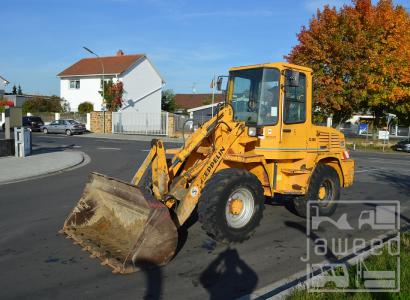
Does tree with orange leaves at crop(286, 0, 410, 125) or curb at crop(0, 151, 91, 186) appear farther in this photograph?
tree with orange leaves at crop(286, 0, 410, 125)

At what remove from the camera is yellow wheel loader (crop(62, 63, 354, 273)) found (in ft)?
18.9

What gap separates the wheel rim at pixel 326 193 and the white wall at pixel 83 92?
46.0 metres

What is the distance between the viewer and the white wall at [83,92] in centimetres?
5231

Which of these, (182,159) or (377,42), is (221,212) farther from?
(377,42)

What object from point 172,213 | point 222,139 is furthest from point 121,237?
point 222,139

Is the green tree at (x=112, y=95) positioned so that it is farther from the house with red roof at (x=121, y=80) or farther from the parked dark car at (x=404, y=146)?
the parked dark car at (x=404, y=146)

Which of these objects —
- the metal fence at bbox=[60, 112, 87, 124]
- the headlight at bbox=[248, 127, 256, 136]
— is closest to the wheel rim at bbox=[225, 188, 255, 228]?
the headlight at bbox=[248, 127, 256, 136]

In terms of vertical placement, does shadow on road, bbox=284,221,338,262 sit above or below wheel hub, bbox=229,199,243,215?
below

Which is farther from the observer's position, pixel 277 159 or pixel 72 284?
pixel 277 159

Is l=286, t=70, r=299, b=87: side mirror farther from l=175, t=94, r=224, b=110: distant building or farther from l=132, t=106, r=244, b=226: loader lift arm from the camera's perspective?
l=175, t=94, r=224, b=110: distant building

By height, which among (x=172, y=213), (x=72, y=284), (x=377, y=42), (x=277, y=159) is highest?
(x=377, y=42)

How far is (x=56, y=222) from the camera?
7910 mm

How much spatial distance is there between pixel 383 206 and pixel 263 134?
4197 mm

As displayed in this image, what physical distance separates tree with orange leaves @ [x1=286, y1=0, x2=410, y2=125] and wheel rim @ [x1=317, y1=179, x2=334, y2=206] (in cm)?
2434
